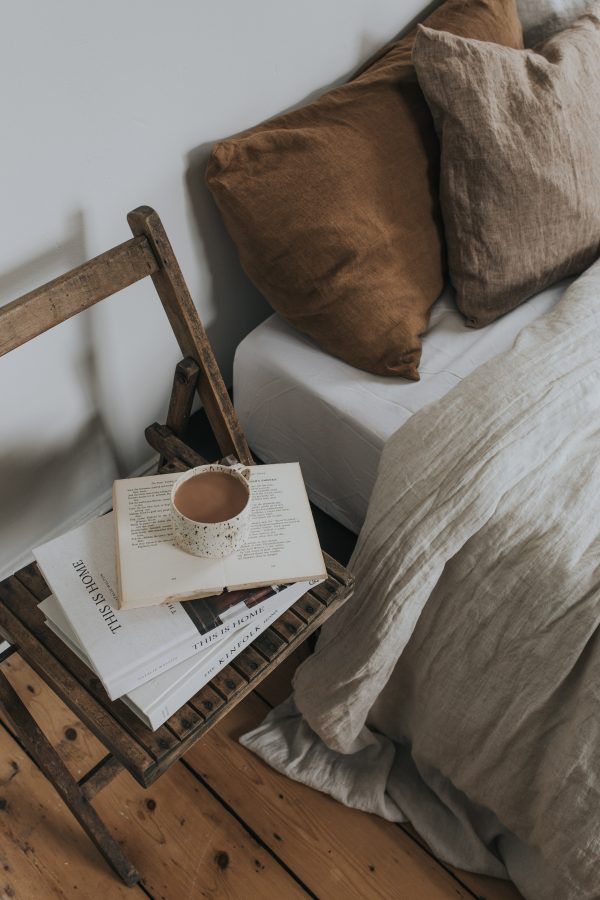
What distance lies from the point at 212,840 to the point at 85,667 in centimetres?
44

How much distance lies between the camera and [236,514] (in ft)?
2.68

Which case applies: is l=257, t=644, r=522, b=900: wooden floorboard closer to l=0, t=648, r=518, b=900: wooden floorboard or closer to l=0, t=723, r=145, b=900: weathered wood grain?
l=0, t=648, r=518, b=900: wooden floorboard

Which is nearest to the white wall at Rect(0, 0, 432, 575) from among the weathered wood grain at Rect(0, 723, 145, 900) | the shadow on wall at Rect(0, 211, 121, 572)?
the shadow on wall at Rect(0, 211, 121, 572)

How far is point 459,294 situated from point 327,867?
2.86 feet

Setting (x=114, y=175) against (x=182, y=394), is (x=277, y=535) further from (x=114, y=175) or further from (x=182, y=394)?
(x=114, y=175)

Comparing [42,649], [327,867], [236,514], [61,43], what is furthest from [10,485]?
[327,867]

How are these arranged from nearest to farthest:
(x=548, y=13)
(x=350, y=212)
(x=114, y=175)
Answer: (x=114, y=175) < (x=350, y=212) < (x=548, y=13)

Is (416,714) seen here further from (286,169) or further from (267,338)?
(286,169)

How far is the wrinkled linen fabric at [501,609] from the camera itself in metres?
0.88

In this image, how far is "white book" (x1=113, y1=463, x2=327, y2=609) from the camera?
0.80 m

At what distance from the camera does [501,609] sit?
91 centimetres

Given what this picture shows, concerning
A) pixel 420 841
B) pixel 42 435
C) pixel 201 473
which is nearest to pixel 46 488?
pixel 42 435

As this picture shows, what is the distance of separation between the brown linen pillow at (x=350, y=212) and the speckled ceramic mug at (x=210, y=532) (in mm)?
335

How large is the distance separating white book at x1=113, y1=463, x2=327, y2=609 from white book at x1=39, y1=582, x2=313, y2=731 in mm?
40
